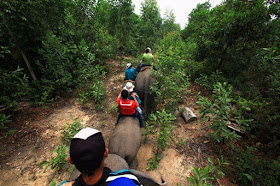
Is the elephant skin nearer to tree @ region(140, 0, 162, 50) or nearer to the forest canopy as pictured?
the forest canopy

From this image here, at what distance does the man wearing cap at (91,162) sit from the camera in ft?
3.32

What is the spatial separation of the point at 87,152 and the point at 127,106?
2.45m

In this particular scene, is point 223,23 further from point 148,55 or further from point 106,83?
point 106,83

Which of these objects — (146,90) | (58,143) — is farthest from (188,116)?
(58,143)

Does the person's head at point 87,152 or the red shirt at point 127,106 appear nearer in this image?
the person's head at point 87,152

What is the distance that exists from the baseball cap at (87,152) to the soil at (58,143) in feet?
9.05

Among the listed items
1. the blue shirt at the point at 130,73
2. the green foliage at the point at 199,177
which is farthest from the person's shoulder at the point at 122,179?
the blue shirt at the point at 130,73

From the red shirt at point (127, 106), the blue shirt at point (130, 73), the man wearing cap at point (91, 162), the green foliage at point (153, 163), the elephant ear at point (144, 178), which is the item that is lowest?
the green foliage at point (153, 163)

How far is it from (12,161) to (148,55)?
19.0 feet

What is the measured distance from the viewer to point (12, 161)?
139 inches

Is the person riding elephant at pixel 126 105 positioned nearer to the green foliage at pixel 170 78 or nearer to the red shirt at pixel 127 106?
the red shirt at pixel 127 106

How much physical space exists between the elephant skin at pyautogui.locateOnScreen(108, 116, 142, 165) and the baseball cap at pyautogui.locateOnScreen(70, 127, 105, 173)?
180 cm

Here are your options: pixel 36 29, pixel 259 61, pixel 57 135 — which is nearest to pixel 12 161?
pixel 57 135

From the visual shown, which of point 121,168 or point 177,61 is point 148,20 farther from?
point 121,168
